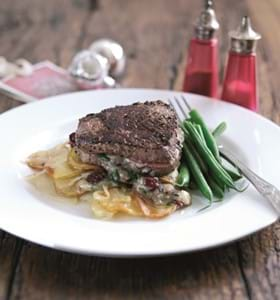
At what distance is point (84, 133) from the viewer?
1392 millimetres

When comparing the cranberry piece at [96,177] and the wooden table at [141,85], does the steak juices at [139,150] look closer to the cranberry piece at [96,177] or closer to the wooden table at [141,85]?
the cranberry piece at [96,177]

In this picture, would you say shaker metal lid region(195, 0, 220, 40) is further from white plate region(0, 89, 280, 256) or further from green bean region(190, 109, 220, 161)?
green bean region(190, 109, 220, 161)

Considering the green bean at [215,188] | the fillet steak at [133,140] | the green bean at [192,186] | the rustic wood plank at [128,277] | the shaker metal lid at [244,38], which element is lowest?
the rustic wood plank at [128,277]

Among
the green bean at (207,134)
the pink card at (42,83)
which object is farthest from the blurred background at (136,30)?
the green bean at (207,134)

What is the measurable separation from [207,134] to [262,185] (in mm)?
236

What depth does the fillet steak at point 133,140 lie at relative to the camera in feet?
4.39

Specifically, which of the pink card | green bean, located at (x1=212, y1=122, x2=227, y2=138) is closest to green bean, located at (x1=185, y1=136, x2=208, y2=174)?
green bean, located at (x1=212, y1=122, x2=227, y2=138)

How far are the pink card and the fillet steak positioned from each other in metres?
0.55

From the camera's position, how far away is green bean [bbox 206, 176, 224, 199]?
136 centimetres

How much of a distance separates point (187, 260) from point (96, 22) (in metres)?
1.61

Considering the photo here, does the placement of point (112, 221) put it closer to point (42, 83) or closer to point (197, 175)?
point (197, 175)

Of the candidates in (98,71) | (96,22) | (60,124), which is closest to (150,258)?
(60,124)

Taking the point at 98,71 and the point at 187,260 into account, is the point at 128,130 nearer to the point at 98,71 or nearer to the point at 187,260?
the point at 187,260

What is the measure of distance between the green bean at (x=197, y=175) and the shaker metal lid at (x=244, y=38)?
1.39ft
